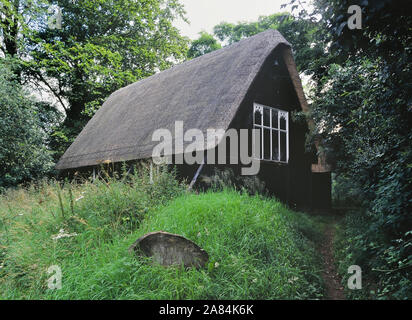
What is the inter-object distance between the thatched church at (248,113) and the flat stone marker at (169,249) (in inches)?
128

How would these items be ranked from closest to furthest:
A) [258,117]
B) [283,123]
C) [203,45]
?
1. [258,117]
2. [283,123]
3. [203,45]

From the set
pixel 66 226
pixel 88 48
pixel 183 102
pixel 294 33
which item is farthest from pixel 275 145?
pixel 88 48

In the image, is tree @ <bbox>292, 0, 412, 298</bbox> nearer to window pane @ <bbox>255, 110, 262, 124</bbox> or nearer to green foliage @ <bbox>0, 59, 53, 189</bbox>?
window pane @ <bbox>255, 110, 262, 124</bbox>

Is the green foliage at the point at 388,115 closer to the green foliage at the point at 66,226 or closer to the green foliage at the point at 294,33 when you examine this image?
the green foliage at the point at 294,33

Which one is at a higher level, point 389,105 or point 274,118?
point 274,118

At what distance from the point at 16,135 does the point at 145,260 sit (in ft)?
31.0

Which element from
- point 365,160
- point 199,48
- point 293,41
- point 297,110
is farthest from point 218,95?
point 199,48

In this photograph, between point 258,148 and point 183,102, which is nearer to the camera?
point 258,148

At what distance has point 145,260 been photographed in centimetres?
327

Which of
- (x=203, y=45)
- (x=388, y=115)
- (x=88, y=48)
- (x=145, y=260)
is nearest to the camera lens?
(x=145, y=260)

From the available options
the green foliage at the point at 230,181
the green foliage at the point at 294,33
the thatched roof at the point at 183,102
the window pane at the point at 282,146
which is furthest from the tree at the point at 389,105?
the window pane at the point at 282,146

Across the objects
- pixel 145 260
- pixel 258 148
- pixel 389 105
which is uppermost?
pixel 389 105

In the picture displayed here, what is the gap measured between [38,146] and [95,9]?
930cm

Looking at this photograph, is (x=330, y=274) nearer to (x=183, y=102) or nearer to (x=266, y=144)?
(x=266, y=144)
